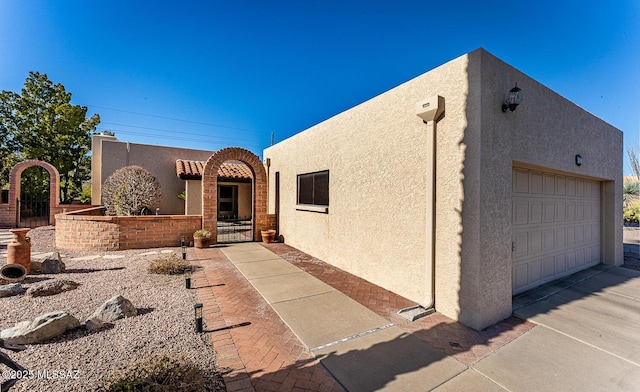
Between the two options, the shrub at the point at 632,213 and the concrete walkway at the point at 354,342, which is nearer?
the concrete walkway at the point at 354,342

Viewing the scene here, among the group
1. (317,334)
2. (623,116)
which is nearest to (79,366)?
(317,334)

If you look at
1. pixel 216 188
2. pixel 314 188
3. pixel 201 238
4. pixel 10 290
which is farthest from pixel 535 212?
pixel 10 290

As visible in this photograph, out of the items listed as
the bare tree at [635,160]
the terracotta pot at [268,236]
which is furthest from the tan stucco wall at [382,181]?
the bare tree at [635,160]

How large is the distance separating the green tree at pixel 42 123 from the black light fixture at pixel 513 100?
88.9ft

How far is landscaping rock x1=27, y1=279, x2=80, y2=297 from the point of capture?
483 cm

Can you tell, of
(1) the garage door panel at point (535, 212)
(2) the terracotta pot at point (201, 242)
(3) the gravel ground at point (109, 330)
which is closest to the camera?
(3) the gravel ground at point (109, 330)

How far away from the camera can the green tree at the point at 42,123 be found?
1872 centimetres

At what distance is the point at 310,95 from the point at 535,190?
13771 mm

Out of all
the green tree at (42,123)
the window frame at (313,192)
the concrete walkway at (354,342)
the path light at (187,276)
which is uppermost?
the green tree at (42,123)

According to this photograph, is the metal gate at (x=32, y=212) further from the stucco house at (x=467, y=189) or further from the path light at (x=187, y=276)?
the stucco house at (x=467, y=189)

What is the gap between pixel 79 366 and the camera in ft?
9.40

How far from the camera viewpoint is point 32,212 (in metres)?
15.6

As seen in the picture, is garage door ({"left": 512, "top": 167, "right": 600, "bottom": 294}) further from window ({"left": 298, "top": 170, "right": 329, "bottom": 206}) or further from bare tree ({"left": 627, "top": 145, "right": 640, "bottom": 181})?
bare tree ({"left": 627, "top": 145, "right": 640, "bottom": 181})

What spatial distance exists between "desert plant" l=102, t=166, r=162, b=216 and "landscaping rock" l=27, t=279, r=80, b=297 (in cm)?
753
